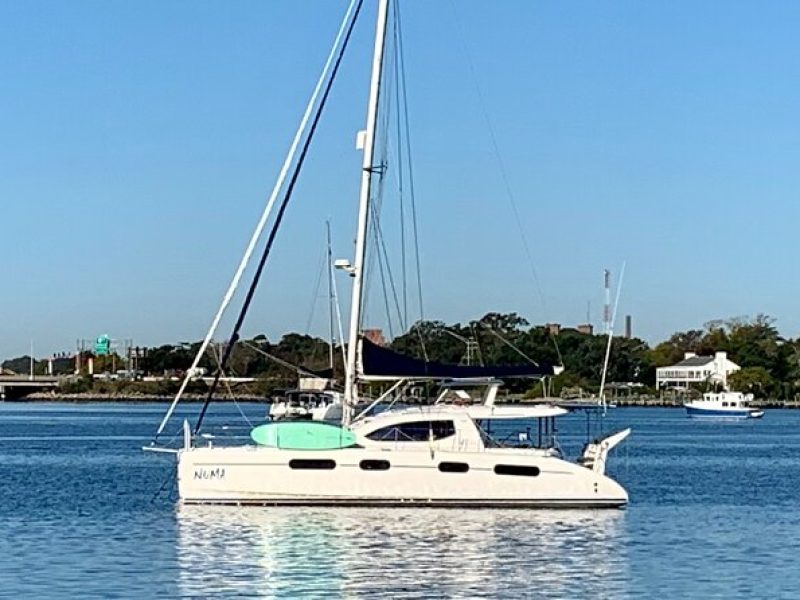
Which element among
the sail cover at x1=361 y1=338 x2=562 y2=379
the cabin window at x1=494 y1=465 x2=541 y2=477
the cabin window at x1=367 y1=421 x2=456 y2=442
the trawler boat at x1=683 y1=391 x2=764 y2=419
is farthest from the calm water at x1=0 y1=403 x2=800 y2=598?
the trawler boat at x1=683 y1=391 x2=764 y2=419

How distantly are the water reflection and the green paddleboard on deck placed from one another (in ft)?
5.76

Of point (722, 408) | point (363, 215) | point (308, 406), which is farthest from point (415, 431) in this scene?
point (722, 408)

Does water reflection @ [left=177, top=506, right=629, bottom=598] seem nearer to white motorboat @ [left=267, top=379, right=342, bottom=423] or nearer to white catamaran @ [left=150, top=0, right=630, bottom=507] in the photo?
white catamaran @ [left=150, top=0, right=630, bottom=507]

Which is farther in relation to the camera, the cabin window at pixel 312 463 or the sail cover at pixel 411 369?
the sail cover at pixel 411 369

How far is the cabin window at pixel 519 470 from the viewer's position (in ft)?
151

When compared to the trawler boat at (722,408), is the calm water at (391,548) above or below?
below

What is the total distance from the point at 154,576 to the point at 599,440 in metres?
16.5

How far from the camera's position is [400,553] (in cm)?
3891

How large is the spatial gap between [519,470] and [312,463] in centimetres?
556

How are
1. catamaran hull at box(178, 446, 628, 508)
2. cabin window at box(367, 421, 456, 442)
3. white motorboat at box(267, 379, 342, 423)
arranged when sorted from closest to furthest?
cabin window at box(367, 421, 456, 442)
catamaran hull at box(178, 446, 628, 508)
white motorboat at box(267, 379, 342, 423)

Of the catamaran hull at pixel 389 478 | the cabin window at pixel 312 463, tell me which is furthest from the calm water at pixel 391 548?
the cabin window at pixel 312 463

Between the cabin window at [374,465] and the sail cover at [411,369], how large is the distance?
8.33 ft

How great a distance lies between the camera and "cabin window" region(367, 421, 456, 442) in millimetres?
46125

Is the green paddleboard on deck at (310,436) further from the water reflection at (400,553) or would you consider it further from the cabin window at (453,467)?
the cabin window at (453,467)
